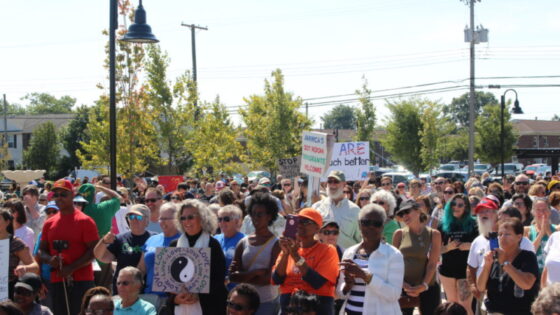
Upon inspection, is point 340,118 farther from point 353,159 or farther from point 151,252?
point 151,252

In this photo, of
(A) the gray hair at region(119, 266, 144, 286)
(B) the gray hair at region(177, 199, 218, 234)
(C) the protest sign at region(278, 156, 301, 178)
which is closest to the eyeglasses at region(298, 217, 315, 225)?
(B) the gray hair at region(177, 199, 218, 234)

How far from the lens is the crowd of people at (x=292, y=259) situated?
5711mm

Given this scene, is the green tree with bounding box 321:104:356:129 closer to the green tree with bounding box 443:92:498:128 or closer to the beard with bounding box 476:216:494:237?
the green tree with bounding box 443:92:498:128

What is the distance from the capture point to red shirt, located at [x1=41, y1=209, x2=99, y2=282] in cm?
766

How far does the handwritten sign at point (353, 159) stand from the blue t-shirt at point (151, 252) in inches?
362

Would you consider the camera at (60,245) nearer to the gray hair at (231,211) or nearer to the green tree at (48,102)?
the gray hair at (231,211)

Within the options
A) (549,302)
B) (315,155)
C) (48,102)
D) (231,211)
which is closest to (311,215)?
(231,211)

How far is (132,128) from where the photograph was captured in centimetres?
2003

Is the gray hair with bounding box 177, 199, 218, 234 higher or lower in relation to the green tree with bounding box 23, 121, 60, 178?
lower

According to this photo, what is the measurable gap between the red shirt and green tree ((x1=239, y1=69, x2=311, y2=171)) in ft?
93.9

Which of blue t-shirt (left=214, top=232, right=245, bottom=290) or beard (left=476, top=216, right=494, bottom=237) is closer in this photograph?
blue t-shirt (left=214, top=232, right=245, bottom=290)

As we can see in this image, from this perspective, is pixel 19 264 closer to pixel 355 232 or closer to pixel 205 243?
pixel 205 243

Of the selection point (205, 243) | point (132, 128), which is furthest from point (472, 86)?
point (205, 243)

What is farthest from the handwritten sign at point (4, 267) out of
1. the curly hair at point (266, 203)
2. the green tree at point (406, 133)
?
the green tree at point (406, 133)
